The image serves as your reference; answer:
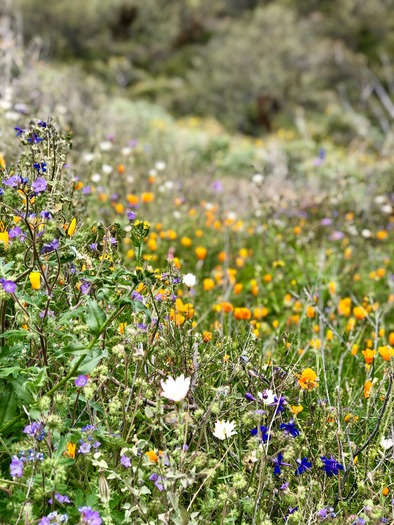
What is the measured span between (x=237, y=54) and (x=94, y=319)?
17.9m

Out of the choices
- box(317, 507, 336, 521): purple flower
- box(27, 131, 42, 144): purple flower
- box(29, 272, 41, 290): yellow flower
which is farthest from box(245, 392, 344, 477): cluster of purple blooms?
box(27, 131, 42, 144): purple flower

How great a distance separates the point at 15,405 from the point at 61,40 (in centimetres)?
2000

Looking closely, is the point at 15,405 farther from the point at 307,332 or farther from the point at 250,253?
the point at 250,253

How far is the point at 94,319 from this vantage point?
132 cm

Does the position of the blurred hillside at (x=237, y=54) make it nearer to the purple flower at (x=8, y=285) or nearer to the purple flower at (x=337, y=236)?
the purple flower at (x=337, y=236)

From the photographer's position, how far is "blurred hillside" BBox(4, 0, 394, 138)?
1728 centimetres

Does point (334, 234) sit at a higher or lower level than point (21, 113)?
lower

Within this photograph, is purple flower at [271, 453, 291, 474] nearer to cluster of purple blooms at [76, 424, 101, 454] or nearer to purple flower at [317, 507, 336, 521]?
purple flower at [317, 507, 336, 521]

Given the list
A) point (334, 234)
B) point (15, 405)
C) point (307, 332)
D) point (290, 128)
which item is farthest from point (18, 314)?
point (290, 128)

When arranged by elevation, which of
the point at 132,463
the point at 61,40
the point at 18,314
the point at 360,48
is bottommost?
the point at 61,40

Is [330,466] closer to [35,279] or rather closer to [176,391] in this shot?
[176,391]

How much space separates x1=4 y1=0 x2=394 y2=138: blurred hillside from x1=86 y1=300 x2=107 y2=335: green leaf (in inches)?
566

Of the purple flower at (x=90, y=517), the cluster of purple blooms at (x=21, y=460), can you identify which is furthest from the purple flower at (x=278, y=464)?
the cluster of purple blooms at (x=21, y=460)

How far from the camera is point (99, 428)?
1.46 metres
